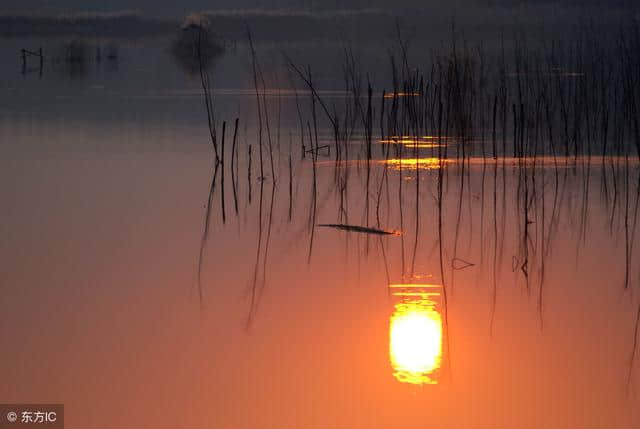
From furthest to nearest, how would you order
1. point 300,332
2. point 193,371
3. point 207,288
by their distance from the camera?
point 207,288 → point 300,332 → point 193,371

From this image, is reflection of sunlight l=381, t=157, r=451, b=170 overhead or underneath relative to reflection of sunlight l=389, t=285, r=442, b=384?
overhead

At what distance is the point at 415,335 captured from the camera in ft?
7.21

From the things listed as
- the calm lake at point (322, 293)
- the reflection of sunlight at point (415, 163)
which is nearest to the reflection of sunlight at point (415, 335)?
the calm lake at point (322, 293)

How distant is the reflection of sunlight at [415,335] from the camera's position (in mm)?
1957

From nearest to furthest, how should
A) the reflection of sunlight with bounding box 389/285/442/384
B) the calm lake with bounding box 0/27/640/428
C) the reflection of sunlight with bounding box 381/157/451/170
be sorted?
the calm lake with bounding box 0/27/640/428, the reflection of sunlight with bounding box 389/285/442/384, the reflection of sunlight with bounding box 381/157/451/170

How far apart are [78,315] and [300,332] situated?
52 cm

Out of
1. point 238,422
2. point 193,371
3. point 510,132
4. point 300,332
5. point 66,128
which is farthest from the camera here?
point 510,132

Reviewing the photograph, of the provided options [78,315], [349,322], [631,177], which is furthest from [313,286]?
[631,177]

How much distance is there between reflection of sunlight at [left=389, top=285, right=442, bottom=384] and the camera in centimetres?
196

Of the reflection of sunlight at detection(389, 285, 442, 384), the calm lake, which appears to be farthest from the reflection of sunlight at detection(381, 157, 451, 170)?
the reflection of sunlight at detection(389, 285, 442, 384)

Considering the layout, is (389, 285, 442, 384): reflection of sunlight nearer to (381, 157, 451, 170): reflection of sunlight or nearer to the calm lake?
the calm lake

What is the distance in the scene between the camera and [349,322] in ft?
7.52

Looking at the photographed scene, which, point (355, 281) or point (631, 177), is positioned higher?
point (631, 177)

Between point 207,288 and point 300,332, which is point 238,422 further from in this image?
point 207,288
